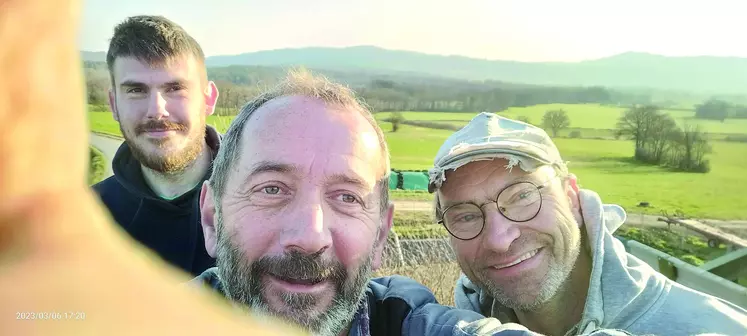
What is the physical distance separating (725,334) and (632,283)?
0.21m

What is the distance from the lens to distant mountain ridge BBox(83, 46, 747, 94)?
4.44 ft

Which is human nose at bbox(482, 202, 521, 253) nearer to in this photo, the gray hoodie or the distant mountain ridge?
the gray hoodie

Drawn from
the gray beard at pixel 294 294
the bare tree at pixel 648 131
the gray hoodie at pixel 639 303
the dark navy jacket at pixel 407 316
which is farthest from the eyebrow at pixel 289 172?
the bare tree at pixel 648 131

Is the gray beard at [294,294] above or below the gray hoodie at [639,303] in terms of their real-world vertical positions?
above

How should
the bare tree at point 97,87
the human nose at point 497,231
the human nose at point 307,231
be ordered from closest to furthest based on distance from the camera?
1. the human nose at point 307,231
2. the bare tree at point 97,87
3. the human nose at point 497,231

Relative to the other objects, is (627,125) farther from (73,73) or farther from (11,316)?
(11,316)

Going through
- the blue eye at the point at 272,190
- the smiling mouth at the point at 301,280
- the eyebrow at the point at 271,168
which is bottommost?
the smiling mouth at the point at 301,280

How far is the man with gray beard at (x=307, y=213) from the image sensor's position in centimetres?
102

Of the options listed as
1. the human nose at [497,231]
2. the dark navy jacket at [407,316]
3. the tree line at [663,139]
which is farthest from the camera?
the tree line at [663,139]

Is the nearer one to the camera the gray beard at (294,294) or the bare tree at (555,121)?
the gray beard at (294,294)

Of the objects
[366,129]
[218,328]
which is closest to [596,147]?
[366,129]

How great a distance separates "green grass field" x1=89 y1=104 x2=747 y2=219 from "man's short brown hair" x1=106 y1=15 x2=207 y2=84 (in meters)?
0.59

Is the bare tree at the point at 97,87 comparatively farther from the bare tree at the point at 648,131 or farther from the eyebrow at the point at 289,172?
the bare tree at the point at 648,131

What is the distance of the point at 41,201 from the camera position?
103cm
